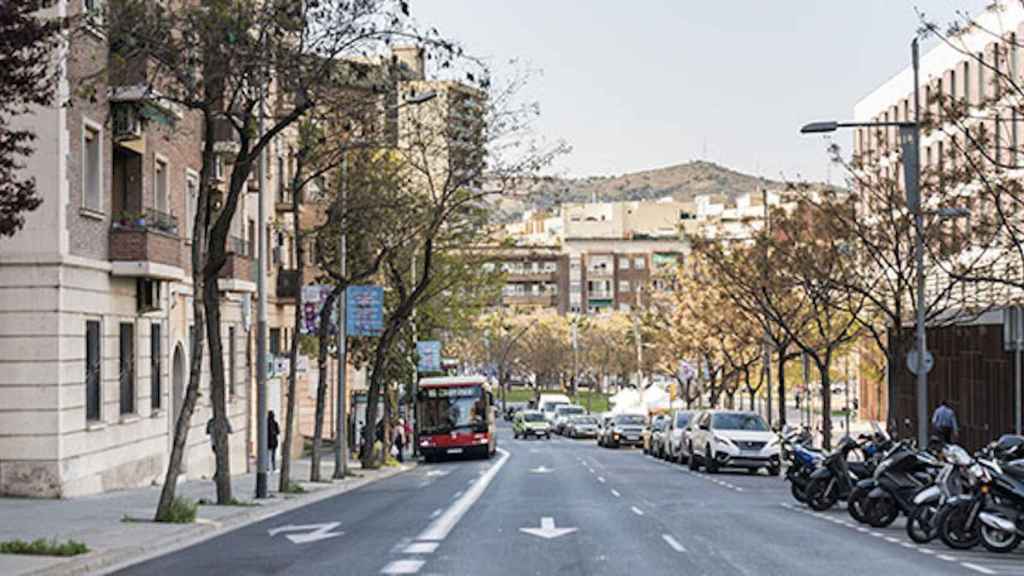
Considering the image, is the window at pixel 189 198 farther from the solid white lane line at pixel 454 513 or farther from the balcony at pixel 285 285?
the balcony at pixel 285 285

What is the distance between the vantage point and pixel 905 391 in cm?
6222

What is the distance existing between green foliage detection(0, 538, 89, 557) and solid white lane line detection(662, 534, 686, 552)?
6.87m

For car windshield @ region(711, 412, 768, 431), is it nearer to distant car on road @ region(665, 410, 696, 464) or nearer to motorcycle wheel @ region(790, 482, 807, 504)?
distant car on road @ region(665, 410, 696, 464)

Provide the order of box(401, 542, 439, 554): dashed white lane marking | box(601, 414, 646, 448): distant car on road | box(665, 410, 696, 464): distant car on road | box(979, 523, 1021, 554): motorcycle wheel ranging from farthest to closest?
box(601, 414, 646, 448): distant car on road
box(665, 410, 696, 464): distant car on road
box(979, 523, 1021, 554): motorcycle wheel
box(401, 542, 439, 554): dashed white lane marking

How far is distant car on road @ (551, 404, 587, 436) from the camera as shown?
102750 millimetres

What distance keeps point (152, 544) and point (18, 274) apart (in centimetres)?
1013

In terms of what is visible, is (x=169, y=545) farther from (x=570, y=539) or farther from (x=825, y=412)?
(x=825, y=412)

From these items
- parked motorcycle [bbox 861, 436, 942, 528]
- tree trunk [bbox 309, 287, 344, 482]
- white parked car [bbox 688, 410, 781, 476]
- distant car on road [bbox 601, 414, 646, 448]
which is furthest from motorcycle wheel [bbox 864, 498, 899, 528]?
distant car on road [bbox 601, 414, 646, 448]

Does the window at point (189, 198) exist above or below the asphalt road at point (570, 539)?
above

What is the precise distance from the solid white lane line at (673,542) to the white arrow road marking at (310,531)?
447 centimetres

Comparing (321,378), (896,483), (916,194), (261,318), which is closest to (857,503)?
(896,483)

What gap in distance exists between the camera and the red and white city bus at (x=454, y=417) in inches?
2418

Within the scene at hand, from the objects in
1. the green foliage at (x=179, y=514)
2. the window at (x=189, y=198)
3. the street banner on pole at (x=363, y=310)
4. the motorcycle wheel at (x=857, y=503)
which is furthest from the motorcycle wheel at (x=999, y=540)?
the street banner on pole at (x=363, y=310)

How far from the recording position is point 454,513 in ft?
88.7
